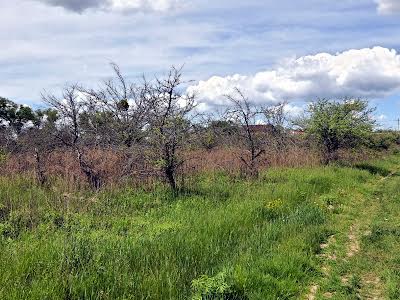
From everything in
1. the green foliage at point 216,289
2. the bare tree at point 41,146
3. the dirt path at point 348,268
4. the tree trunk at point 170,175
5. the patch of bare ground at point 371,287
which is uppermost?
the bare tree at point 41,146

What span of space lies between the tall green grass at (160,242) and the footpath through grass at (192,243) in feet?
0.06

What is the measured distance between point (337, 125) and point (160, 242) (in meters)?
17.6

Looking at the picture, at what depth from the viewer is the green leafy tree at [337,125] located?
23.0 meters

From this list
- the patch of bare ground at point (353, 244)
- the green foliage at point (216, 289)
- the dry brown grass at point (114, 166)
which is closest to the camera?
the green foliage at point (216, 289)

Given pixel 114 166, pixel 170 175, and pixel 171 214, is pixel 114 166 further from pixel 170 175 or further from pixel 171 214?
pixel 171 214

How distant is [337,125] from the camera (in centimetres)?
2283

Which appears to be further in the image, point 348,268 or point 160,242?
point 160,242

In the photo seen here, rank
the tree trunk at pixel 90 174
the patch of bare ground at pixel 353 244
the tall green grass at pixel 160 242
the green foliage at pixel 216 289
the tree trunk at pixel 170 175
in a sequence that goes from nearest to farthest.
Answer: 1. the green foliage at pixel 216 289
2. the tall green grass at pixel 160 242
3. the patch of bare ground at pixel 353 244
4. the tree trunk at pixel 90 174
5. the tree trunk at pixel 170 175

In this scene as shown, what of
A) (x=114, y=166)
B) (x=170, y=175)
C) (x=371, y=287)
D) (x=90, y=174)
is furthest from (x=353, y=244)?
(x=114, y=166)

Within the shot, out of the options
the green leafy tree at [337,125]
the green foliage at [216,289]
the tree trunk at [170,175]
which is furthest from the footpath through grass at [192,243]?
the green leafy tree at [337,125]

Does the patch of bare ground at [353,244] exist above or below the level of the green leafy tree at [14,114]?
below

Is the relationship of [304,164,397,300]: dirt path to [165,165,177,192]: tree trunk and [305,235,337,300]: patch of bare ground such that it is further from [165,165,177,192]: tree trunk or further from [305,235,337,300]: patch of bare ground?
[165,165,177,192]: tree trunk

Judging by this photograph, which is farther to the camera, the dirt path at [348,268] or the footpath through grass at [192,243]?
the dirt path at [348,268]

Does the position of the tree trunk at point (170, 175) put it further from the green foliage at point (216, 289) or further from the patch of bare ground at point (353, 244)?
the green foliage at point (216, 289)
